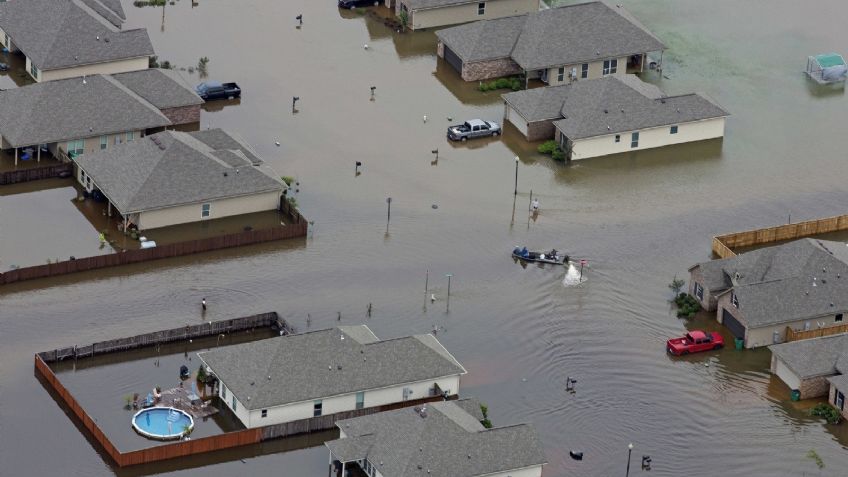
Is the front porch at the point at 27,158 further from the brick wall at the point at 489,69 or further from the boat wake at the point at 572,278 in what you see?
the boat wake at the point at 572,278

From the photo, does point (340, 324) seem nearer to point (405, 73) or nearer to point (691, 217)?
point (691, 217)

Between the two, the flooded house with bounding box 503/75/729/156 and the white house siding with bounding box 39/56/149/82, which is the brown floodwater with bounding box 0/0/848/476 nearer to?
the flooded house with bounding box 503/75/729/156

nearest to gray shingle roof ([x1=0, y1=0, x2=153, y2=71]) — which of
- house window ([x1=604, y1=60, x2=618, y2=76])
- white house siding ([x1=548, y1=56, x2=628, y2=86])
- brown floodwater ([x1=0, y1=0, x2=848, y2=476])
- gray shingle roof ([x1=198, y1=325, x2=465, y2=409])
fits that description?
brown floodwater ([x1=0, y1=0, x2=848, y2=476])

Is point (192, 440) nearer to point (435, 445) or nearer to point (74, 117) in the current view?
point (435, 445)

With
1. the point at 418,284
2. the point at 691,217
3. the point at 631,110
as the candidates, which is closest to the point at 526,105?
the point at 631,110

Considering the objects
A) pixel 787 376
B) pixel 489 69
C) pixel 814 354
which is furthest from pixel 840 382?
pixel 489 69

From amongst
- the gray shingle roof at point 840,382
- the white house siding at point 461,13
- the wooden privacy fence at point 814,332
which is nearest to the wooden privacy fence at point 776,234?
the wooden privacy fence at point 814,332

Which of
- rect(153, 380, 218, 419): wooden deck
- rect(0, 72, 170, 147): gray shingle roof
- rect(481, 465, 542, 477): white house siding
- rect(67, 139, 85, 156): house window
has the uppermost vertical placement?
rect(0, 72, 170, 147): gray shingle roof
